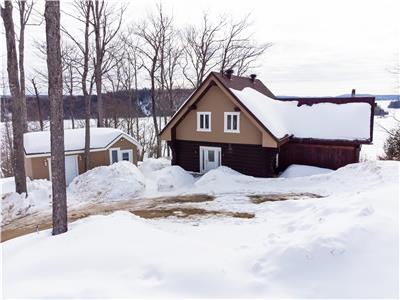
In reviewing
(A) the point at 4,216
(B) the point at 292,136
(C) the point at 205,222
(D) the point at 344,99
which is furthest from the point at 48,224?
(D) the point at 344,99

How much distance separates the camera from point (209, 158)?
18.2 metres

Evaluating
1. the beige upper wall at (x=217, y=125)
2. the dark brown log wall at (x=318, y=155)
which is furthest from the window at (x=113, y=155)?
the dark brown log wall at (x=318, y=155)

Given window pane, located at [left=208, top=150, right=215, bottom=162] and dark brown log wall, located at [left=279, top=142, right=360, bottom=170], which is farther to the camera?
window pane, located at [left=208, top=150, right=215, bottom=162]

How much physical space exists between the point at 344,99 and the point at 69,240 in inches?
693

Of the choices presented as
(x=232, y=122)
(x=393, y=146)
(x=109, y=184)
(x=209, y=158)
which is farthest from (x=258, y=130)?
(x=393, y=146)

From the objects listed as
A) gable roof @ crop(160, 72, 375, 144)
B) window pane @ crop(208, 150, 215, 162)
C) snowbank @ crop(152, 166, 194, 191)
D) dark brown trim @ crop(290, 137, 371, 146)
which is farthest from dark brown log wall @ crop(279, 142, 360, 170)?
snowbank @ crop(152, 166, 194, 191)

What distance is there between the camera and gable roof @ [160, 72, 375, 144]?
1614cm

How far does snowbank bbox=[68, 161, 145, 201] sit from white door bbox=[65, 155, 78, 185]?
214 cm

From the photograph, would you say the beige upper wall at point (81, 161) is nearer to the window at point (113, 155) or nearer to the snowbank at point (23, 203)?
the window at point (113, 155)

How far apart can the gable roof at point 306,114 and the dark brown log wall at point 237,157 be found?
55.1 inches

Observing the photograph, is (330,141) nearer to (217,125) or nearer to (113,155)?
(217,125)

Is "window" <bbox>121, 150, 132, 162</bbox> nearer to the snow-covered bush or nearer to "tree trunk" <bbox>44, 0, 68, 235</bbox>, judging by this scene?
"tree trunk" <bbox>44, 0, 68, 235</bbox>

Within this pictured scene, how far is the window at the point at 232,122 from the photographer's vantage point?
16.8 m

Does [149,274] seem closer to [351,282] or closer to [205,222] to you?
[351,282]
